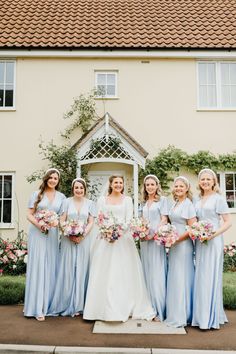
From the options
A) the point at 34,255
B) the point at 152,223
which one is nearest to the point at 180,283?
the point at 152,223

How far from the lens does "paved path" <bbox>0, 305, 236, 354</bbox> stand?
16.7 feet

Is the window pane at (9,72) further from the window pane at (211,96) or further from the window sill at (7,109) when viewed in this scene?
the window pane at (211,96)

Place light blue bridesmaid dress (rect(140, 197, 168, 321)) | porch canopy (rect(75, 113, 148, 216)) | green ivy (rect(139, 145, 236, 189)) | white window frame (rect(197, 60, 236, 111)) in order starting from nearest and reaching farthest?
light blue bridesmaid dress (rect(140, 197, 168, 321)) → porch canopy (rect(75, 113, 148, 216)) → green ivy (rect(139, 145, 236, 189)) → white window frame (rect(197, 60, 236, 111))

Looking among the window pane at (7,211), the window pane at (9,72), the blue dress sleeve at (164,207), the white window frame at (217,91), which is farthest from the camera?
the window pane at (9,72)

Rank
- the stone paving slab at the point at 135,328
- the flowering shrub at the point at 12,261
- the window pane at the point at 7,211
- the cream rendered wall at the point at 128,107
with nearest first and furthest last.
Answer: the stone paving slab at the point at 135,328 < the flowering shrub at the point at 12,261 < the window pane at the point at 7,211 < the cream rendered wall at the point at 128,107

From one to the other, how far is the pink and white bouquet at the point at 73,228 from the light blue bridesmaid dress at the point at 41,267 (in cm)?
46

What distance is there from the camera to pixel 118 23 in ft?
46.4

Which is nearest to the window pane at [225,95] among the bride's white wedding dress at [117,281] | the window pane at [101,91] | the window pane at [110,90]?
the window pane at [110,90]

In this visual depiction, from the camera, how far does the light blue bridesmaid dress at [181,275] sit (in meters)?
5.87

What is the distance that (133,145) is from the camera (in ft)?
37.6

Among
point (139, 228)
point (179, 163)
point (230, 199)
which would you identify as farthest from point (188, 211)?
point (230, 199)

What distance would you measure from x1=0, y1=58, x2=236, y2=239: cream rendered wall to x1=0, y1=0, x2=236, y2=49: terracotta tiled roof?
2.18 feet

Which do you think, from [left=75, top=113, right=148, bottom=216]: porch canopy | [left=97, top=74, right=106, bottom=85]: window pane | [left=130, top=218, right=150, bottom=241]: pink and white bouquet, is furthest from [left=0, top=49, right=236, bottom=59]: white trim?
[left=130, top=218, right=150, bottom=241]: pink and white bouquet

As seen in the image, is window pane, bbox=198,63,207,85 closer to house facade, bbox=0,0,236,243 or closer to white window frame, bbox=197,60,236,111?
house facade, bbox=0,0,236,243
